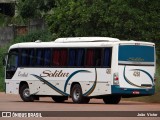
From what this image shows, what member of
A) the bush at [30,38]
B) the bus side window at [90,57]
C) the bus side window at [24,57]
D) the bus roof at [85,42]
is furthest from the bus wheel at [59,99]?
the bush at [30,38]

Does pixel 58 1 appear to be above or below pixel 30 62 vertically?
above

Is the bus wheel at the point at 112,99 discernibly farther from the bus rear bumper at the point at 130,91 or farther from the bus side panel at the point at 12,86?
the bus side panel at the point at 12,86

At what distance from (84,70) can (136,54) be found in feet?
8.07

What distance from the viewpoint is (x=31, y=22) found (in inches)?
2421

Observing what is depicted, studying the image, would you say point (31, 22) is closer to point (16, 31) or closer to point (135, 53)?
point (16, 31)

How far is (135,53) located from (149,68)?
1.05m

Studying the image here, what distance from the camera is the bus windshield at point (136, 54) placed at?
3434cm

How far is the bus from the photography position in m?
34.4

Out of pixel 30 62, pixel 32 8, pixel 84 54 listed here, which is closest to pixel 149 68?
pixel 84 54

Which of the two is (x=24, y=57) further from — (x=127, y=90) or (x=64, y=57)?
(x=127, y=90)

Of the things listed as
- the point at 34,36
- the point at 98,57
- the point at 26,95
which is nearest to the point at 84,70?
the point at 98,57

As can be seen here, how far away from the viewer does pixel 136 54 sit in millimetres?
34656

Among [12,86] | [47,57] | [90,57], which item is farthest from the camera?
[12,86]

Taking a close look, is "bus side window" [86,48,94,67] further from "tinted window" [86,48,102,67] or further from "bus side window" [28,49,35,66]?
"bus side window" [28,49,35,66]
